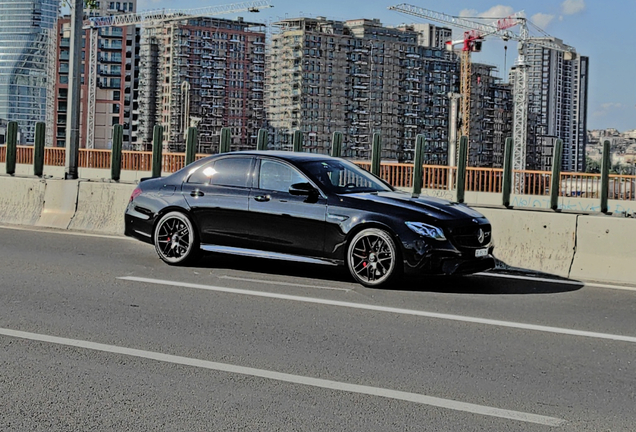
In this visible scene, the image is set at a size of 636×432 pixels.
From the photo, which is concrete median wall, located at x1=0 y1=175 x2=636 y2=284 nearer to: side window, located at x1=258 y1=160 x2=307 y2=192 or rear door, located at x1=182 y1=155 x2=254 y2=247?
side window, located at x1=258 y1=160 x2=307 y2=192

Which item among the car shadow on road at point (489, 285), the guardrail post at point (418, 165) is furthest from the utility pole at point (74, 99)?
the guardrail post at point (418, 165)

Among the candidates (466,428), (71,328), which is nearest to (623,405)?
(466,428)

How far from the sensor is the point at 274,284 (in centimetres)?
1037

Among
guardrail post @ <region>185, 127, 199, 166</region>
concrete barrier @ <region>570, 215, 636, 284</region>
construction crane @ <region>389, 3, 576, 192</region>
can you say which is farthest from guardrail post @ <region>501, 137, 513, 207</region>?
construction crane @ <region>389, 3, 576, 192</region>

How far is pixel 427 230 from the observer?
1009 cm

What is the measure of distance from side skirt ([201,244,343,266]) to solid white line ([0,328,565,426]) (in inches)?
156

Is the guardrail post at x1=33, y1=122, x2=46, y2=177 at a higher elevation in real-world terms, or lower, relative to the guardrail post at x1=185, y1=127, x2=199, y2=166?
lower

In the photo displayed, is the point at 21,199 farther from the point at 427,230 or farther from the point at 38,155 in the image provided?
the point at 427,230

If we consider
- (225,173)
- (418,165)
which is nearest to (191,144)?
(418,165)

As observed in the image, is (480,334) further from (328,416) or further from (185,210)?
(185,210)

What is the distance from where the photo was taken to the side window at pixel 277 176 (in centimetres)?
1110

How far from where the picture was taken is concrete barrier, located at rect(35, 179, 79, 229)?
16.0m

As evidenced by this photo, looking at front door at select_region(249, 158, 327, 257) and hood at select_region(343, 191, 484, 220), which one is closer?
hood at select_region(343, 191, 484, 220)

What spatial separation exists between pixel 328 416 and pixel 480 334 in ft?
9.19
